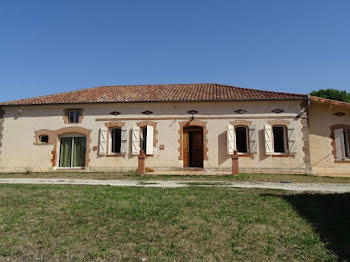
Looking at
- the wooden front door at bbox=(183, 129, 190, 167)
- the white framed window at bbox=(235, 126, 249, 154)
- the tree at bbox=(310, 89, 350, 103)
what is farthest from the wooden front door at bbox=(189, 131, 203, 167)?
the tree at bbox=(310, 89, 350, 103)

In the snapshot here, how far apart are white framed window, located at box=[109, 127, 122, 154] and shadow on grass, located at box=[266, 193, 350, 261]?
9816 mm

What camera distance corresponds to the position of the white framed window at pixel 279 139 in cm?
1264

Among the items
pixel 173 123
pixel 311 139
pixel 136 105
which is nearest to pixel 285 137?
pixel 311 139

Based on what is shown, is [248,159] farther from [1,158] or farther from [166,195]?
[1,158]

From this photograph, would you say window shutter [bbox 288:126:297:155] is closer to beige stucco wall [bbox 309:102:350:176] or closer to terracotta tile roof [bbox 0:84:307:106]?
beige stucco wall [bbox 309:102:350:176]

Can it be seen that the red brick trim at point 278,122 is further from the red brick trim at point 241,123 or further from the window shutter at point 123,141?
the window shutter at point 123,141

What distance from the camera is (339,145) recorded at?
12398 millimetres

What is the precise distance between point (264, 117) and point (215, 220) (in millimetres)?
9895

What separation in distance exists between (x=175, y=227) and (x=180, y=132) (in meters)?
9.45

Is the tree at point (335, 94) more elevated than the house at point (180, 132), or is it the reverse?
the tree at point (335, 94)

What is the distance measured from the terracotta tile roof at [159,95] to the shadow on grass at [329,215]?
7.95m

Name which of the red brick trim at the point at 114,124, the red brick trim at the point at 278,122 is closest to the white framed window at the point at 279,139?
the red brick trim at the point at 278,122

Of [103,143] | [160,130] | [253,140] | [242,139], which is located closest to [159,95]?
[160,130]

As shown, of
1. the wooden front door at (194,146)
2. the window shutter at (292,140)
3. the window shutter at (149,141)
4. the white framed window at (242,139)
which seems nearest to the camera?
the window shutter at (292,140)
